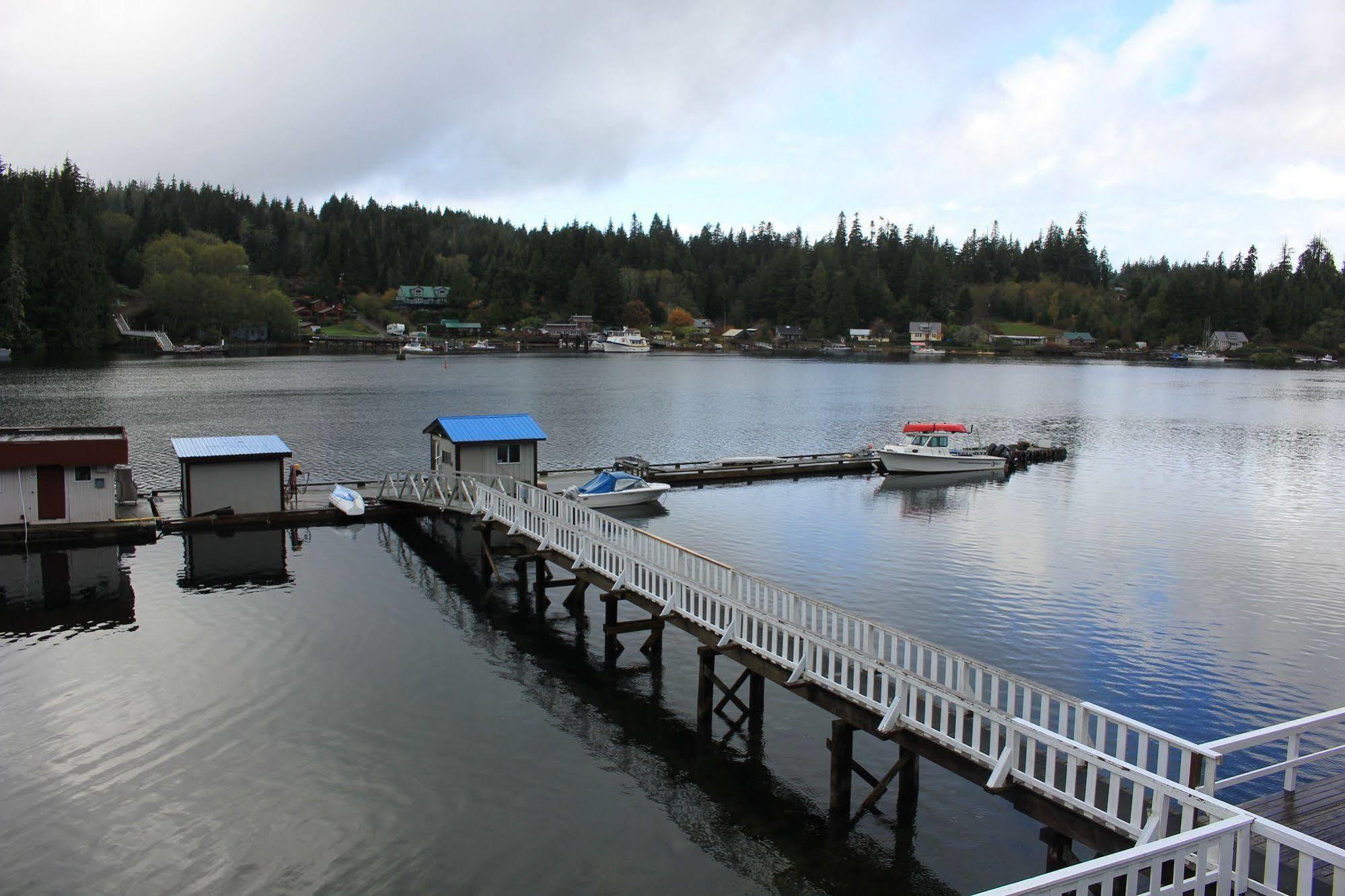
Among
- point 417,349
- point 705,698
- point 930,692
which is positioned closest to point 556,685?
point 705,698

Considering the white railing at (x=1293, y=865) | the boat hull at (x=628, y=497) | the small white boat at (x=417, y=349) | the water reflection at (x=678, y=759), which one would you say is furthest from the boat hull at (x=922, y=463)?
the small white boat at (x=417, y=349)

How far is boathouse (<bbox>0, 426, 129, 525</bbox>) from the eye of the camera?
96.0 feet

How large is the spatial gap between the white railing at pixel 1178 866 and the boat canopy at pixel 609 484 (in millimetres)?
30728

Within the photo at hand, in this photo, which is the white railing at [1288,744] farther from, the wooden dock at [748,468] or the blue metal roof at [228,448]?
the wooden dock at [748,468]

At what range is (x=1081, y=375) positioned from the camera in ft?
490

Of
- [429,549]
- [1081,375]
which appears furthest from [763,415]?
[1081,375]

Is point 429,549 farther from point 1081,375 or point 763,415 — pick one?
point 1081,375

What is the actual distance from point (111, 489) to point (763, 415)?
61544mm

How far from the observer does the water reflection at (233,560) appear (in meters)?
26.9

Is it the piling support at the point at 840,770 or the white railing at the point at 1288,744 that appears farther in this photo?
the piling support at the point at 840,770

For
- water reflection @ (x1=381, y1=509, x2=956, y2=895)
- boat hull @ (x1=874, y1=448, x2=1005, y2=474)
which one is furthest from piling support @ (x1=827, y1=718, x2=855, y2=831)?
boat hull @ (x1=874, y1=448, x2=1005, y2=474)

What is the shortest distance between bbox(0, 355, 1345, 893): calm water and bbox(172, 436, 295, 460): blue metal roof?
3.06 m

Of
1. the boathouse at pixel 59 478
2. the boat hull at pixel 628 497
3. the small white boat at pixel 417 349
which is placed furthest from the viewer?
the small white boat at pixel 417 349

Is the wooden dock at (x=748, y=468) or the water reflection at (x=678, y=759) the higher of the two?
the wooden dock at (x=748, y=468)
